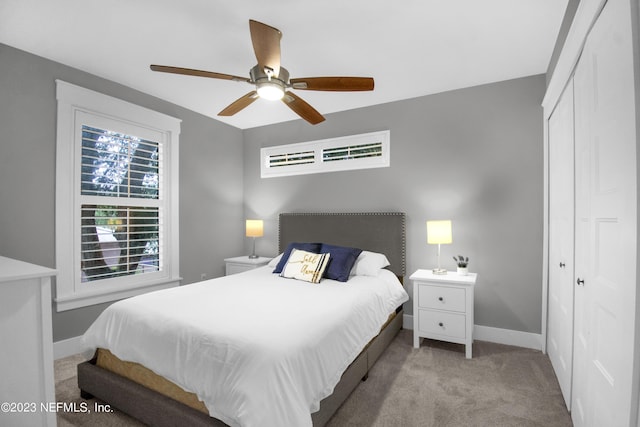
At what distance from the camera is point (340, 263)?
2.96 m

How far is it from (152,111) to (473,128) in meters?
3.58

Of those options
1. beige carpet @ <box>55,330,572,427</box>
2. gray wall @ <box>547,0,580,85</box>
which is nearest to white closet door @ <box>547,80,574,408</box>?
beige carpet @ <box>55,330,572,427</box>

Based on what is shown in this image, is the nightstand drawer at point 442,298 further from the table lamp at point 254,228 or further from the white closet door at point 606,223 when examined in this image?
the table lamp at point 254,228

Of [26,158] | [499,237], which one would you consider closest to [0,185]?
[26,158]

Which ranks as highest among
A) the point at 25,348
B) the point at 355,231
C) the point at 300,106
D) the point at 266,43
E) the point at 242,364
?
the point at 266,43

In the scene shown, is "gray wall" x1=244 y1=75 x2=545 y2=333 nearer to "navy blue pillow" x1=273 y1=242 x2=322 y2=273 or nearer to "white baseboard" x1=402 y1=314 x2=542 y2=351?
"white baseboard" x1=402 y1=314 x2=542 y2=351

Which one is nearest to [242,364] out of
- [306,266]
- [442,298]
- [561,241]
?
[306,266]

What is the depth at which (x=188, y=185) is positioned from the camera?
12.7ft

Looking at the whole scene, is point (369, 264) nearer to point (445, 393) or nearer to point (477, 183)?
point (445, 393)

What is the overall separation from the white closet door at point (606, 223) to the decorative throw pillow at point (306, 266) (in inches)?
74.4

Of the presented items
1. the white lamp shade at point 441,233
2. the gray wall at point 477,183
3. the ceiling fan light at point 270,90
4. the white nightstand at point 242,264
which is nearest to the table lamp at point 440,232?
the white lamp shade at point 441,233

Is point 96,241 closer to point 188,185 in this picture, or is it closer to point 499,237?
point 188,185

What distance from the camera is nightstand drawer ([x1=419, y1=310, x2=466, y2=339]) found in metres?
2.72

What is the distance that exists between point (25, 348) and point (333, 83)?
2165mm
